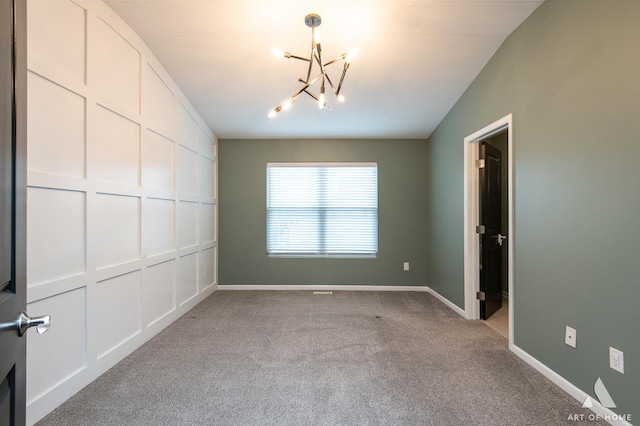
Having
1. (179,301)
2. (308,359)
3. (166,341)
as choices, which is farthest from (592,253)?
(179,301)

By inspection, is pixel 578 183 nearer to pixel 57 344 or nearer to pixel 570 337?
pixel 570 337

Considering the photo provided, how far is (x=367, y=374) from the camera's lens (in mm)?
2205

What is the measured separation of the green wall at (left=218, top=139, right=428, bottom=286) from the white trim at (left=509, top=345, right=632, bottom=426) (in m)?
2.25

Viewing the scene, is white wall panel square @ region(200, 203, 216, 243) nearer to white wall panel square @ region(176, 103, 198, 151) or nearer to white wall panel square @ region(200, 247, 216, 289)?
white wall panel square @ region(200, 247, 216, 289)

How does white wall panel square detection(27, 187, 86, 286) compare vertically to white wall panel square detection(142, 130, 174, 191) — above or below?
below

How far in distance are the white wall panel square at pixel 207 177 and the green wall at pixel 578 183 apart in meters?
3.38

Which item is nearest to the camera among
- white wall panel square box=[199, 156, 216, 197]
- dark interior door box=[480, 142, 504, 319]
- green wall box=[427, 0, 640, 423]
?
green wall box=[427, 0, 640, 423]

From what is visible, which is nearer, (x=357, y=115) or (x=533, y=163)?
(x=533, y=163)

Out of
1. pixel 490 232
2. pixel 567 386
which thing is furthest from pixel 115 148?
pixel 490 232

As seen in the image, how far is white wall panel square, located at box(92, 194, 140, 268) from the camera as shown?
2195 mm

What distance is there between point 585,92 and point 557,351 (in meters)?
1.66

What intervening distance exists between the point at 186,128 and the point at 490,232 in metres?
3.64

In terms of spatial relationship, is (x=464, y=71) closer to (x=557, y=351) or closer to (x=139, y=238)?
(x=557, y=351)

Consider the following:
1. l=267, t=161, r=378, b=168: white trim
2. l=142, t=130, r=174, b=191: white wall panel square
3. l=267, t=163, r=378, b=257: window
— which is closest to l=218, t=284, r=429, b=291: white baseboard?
l=267, t=163, r=378, b=257: window
